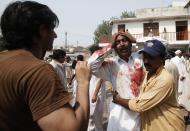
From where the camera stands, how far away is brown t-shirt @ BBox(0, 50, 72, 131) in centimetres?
194

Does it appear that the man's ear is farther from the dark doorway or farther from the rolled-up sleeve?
the dark doorway

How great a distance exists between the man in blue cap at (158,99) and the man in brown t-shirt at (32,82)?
1.57m

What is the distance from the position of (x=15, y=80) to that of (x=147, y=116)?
223 centimetres

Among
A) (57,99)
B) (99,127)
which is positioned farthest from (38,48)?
(99,127)

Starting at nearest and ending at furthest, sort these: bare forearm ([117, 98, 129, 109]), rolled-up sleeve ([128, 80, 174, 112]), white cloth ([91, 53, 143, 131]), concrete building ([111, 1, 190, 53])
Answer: rolled-up sleeve ([128, 80, 174, 112])
bare forearm ([117, 98, 129, 109])
white cloth ([91, 53, 143, 131])
concrete building ([111, 1, 190, 53])

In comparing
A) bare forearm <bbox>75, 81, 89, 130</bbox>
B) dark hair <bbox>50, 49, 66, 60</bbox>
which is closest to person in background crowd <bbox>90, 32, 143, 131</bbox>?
bare forearm <bbox>75, 81, 89, 130</bbox>

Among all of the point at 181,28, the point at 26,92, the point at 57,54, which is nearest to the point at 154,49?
the point at 26,92

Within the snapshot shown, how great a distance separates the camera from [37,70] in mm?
1961

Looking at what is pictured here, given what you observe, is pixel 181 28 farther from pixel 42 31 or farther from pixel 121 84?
pixel 42 31

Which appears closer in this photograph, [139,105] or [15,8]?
[15,8]

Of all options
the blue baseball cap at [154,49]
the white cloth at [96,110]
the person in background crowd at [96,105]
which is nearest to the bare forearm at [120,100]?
the blue baseball cap at [154,49]

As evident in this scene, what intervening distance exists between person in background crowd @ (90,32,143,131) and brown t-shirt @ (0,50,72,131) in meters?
2.53

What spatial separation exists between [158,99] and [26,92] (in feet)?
6.81

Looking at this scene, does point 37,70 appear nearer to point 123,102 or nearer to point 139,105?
point 139,105
